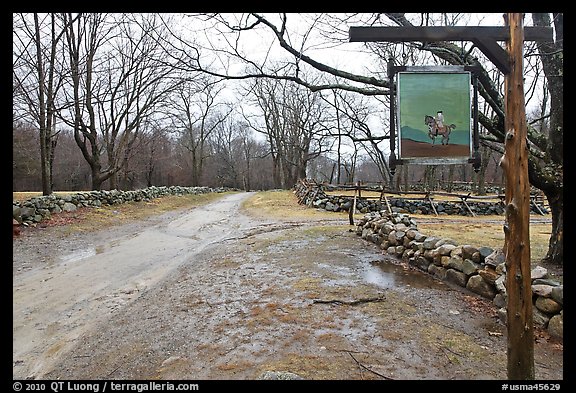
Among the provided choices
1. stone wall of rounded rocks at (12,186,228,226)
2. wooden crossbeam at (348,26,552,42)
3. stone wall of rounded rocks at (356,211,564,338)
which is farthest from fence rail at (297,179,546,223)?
wooden crossbeam at (348,26,552,42)

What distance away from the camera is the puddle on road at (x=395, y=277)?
5.20m

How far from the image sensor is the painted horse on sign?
347cm

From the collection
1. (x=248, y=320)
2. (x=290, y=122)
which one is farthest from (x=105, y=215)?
(x=290, y=122)

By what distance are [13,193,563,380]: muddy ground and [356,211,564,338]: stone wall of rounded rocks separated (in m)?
0.19

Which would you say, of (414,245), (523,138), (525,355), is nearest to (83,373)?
(525,355)

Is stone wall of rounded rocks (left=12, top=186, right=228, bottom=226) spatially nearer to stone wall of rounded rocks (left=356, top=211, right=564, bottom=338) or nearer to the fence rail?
stone wall of rounded rocks (left=356, top=211, right=564, bottom=338)

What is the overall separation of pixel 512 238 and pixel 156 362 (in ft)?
9.94

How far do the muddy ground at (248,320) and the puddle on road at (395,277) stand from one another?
0.11 ft

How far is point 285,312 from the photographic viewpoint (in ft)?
13.4

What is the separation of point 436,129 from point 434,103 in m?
0.27

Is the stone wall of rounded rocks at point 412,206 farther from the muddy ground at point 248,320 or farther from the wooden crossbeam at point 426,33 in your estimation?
the wooden crossbeam at point 426,33

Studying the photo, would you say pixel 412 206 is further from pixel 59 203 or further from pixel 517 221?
pixel 517 221
